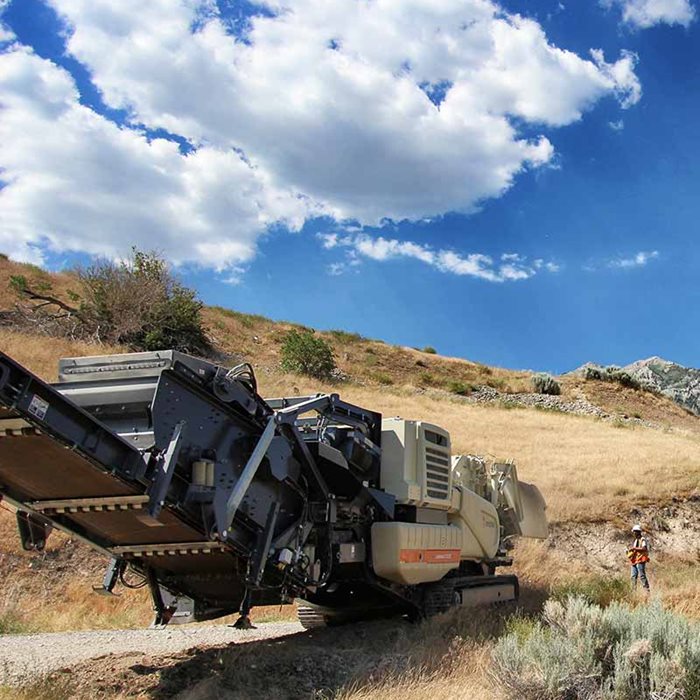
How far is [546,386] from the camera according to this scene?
149 feet

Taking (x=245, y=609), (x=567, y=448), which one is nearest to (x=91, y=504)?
(x=245, y=609)

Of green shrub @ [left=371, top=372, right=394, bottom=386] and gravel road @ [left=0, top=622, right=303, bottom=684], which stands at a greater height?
green shrub @ [left=371, top=372, right=394, bottom=386]

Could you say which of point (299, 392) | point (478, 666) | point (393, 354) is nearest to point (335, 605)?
point (478, 666)

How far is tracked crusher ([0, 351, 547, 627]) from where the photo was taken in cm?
563

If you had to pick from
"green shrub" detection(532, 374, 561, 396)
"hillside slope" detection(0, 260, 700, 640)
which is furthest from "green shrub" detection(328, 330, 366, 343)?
"green shrub" detection(532, 374, 561, 396)

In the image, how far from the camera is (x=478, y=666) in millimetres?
6977

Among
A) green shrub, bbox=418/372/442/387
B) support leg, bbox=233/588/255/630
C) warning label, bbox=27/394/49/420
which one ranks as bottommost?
support leg, bbox=233/588/255/630

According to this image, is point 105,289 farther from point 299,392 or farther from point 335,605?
point 335,605

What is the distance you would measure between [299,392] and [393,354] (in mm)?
21699

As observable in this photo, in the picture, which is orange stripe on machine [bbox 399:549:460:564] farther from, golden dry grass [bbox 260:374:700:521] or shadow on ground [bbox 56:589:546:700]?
golden dry grass [bbox 260:374:700:521]

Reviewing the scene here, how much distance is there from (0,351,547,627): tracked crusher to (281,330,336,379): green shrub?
27.3 m

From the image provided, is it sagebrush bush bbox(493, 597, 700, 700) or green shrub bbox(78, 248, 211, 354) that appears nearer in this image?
sagebrush bush bbox(493, 597, 700, 700)

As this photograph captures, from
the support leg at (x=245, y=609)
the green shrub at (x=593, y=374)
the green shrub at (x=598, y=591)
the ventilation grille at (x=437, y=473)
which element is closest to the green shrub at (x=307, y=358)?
the green shrub at (x=593, y=374)

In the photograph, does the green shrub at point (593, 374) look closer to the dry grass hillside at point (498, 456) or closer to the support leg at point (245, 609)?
the dry grass hillside at point (498, 456)
